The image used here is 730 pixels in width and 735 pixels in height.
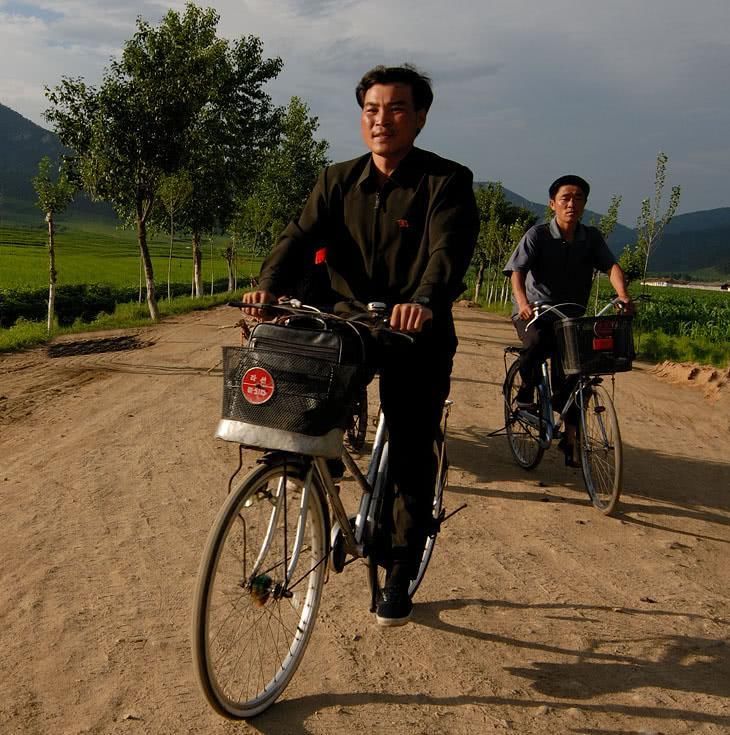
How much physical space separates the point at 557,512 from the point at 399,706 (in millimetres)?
2842

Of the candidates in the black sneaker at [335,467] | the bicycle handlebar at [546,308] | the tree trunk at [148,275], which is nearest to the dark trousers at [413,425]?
the black sneaker at [335,467]

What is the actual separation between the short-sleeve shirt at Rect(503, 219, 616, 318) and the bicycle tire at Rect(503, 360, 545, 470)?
71cm

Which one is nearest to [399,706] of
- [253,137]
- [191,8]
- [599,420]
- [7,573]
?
[7,573]

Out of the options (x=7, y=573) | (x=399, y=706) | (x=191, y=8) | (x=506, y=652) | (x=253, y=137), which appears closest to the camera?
(x=399, y=706)

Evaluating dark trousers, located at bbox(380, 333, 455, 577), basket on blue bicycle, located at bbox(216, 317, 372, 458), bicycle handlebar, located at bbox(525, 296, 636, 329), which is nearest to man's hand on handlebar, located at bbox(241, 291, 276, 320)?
basket on blue bicycle, located at bbox(216, 317, 372, 458)

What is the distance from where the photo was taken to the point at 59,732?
2688 mm

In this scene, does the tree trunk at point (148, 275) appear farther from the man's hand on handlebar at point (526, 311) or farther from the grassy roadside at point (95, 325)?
the man's hand on handlebar at point (526, 311)

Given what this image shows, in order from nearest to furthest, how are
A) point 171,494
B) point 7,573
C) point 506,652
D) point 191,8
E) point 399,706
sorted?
point 399,706 < point 506,652 < point 7,573 < point 171,494 < point 191,8

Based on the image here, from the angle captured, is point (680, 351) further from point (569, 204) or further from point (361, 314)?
point (361, 314)

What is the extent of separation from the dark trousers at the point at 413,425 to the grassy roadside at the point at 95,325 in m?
13.2

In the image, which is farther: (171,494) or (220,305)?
(220,305)

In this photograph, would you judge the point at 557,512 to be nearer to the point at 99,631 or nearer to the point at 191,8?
the point at 99,631

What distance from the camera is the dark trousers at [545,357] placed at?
599 centimetres

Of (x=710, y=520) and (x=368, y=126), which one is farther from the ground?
(x=368, y=126)
